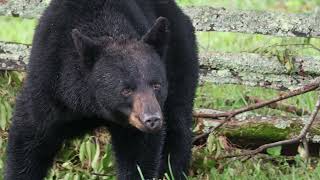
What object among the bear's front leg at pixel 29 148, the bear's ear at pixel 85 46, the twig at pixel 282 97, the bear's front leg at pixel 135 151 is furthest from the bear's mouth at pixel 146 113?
the twig at pixel 282 97

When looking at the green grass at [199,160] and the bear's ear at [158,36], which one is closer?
the bear's ear at [158,36]

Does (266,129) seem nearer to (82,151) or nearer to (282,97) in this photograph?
(282,97)

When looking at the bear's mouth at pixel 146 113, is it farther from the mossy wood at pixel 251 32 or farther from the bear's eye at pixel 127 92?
the mossy wood at pixel 251 32

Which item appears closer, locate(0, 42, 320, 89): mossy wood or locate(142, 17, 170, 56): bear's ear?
locate(142, 17, 170, 56): bear's ear

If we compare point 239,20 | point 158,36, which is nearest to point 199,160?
point 239,20

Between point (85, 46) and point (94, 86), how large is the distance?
25cm

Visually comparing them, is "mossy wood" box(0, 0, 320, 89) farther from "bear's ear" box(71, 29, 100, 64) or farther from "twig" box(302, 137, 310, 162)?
"bear's ear" box(71, 29, 100, 64)

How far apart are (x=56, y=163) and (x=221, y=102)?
1.66 meters

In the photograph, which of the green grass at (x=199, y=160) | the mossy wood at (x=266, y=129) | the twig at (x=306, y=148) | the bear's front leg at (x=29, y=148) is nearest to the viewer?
the bear's front leg at (x=29, y=148)

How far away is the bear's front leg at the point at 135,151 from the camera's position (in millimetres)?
5832

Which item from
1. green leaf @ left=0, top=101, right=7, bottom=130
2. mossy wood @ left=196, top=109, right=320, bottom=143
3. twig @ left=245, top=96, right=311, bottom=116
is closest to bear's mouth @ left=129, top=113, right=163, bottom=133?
green leaf @ left=0, top=101, right=7, bottom=130

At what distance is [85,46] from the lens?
5324mm

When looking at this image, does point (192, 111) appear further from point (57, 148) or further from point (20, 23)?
point (20, 23)

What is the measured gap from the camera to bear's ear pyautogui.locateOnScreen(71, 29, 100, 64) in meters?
5.28
